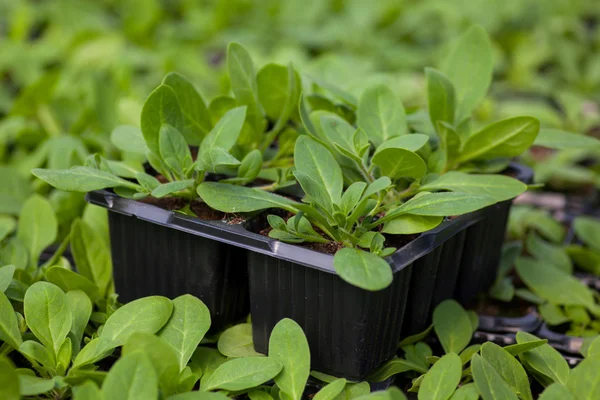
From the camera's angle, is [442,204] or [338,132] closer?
[442,204]

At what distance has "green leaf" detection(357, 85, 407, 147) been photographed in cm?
122

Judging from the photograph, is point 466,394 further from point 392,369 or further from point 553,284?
point 553,284

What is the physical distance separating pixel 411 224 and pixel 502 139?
30 centimetres

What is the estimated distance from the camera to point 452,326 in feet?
3.84

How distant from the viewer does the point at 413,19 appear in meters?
2.74

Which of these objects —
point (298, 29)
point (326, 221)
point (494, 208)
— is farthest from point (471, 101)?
point (298, 29)

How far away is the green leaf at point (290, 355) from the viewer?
98 cm

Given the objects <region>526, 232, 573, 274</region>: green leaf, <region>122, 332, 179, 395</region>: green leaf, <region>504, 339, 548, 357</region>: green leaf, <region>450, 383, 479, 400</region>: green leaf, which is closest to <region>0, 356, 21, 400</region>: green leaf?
<region>122, 332, 179, 395</region>: green leaf

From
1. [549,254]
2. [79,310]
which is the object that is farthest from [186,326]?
[549,254]

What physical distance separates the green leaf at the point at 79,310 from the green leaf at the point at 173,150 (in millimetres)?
251

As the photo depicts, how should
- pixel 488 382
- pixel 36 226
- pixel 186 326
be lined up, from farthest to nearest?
pixel 36 226 < pixel 186 326 < pixel 488 382

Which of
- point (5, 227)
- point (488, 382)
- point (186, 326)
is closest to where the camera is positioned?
point (488, 382)

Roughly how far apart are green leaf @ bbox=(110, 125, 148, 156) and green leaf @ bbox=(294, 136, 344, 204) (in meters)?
0.28

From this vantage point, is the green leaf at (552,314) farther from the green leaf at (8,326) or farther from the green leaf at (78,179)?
the green leaf at (8,326)
